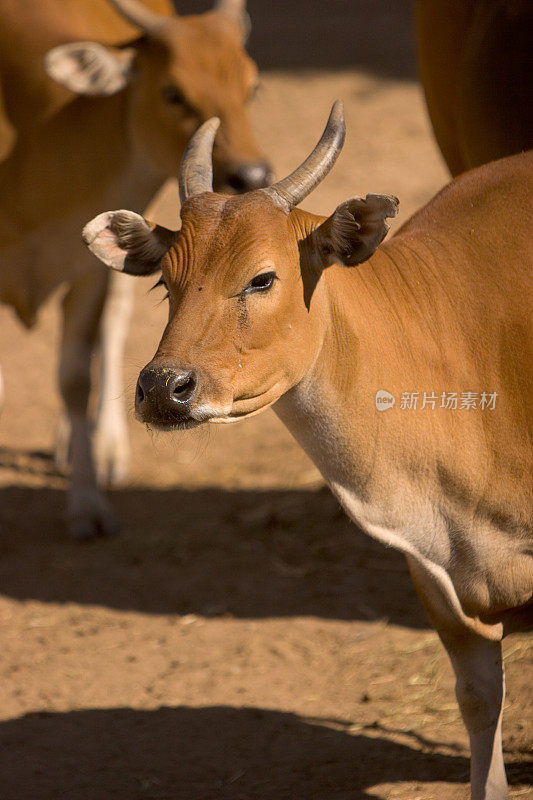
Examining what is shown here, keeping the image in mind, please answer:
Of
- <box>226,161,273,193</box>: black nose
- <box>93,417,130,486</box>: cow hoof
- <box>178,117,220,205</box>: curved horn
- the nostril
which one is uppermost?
<box>178,117,220,205</box>: curved horn

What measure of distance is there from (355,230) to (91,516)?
10.7ft

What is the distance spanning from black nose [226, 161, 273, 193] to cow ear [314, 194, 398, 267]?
215 centimetres

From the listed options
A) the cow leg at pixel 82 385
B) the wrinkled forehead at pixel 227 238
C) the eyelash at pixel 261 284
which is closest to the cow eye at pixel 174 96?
the cow leg at pixel 82 385

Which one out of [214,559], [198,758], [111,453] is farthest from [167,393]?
[111,453]

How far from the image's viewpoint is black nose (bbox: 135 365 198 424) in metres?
2.70

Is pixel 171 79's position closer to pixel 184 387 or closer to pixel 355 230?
pixel 355 230

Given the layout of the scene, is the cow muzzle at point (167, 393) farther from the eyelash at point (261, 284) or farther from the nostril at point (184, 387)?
the eyelash at point (261, 284)

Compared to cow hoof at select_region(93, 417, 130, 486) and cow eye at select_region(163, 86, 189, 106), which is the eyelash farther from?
cow hoof at select_region(93, 417, 130, 486)

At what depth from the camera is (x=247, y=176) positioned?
505 cm

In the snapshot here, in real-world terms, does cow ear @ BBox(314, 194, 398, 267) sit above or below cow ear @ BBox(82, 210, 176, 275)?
above

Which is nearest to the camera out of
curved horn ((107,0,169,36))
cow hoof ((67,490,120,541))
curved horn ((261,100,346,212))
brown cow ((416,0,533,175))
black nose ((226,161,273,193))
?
curved horn ((261,100,346,212))

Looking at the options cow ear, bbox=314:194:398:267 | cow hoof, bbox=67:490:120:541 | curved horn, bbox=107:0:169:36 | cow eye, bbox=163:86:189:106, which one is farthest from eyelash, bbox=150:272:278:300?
cow hoof, bbox=67:490:120:541

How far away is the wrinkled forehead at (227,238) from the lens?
9.30ft

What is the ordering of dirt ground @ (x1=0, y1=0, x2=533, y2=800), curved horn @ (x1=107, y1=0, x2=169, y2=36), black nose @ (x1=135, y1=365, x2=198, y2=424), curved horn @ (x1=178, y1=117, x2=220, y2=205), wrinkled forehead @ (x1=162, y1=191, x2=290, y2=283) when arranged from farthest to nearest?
curved horn @ (x1=107, y1=0, x2=169, y2=36) < dirt ground @ (x1=0, y1=0, x2=533, y2=800) < curved horn @ (x1=178, y1=117, x2=220, y2=205) < wrinkled forehead @ (x1=162, y1=191, x2=290, y2=283) < black nose @ (x1=135, y1=365, x2=198, y2=424)
